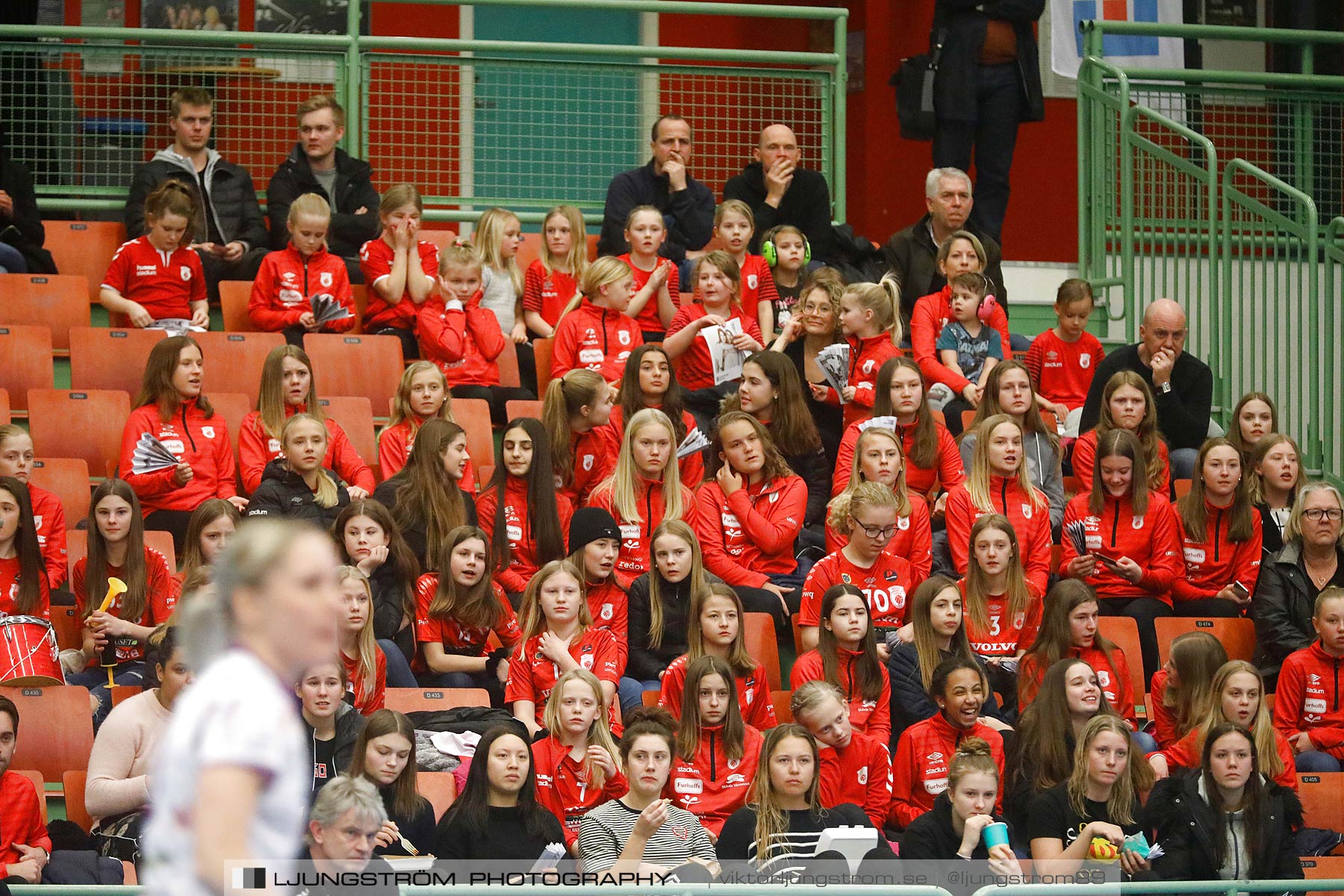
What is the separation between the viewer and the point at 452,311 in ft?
29.3

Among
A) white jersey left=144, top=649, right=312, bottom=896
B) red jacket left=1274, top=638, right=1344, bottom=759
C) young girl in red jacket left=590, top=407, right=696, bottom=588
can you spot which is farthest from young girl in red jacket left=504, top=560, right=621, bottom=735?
white jersey left=144, top=649, right=312, bottom=896

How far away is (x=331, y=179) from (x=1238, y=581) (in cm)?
522

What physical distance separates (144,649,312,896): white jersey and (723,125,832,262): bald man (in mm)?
7819

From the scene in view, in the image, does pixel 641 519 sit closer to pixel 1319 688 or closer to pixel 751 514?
pixel 751 514

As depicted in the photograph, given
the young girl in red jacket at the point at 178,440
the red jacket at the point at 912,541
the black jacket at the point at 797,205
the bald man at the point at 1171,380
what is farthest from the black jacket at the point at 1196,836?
the black jacket at the point at 797,205

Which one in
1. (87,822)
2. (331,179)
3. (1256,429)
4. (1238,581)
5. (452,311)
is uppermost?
(331,179)

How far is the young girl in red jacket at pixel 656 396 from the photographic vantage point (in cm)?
836

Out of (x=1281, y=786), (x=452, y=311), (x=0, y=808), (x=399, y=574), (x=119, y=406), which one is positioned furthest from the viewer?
(x=452, y=311)

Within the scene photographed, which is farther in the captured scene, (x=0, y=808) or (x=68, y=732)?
(x=68, y=732)

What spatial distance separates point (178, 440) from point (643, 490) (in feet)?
6.84

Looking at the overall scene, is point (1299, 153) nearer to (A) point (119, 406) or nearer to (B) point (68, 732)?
(A) point (119, 406)

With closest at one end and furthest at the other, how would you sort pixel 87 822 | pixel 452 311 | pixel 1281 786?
pixel 87 822, pixel 1281 786, pixel 452 311

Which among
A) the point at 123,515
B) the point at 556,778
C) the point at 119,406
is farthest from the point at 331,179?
the point at 556,778

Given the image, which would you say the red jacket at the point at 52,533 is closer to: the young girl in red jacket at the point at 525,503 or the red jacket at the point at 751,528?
the young girl in red jacket at the point at 525,503
